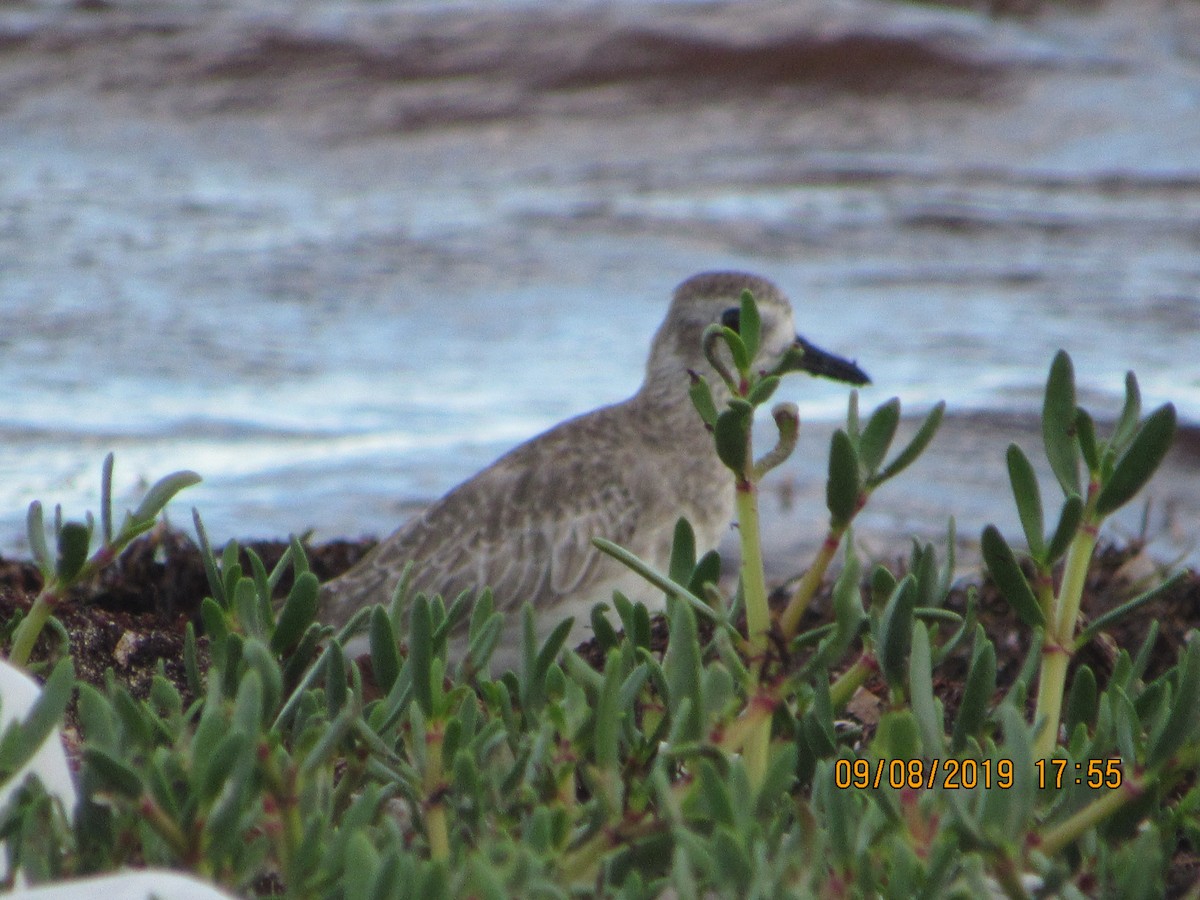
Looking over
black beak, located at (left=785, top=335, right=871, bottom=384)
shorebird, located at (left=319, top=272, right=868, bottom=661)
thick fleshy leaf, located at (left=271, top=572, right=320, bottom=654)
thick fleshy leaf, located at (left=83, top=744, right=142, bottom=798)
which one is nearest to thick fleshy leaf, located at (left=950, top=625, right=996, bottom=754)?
thick fleshy leaf, located at (left=271, top=572, right=320, bottom=654)

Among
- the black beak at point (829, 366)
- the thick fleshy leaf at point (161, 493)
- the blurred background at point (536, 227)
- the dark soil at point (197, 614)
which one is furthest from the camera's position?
the blurred background at point (536, 227)

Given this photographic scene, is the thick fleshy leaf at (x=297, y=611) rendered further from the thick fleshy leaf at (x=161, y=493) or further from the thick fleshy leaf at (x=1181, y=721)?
the thick fleshy leaf at (x=1181, y=721)

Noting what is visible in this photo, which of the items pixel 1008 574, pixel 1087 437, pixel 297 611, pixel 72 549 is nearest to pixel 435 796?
pixel 297 611

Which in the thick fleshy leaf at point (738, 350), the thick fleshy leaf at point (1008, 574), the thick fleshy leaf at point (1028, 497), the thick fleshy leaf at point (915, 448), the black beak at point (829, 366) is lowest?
the black beak at point (829, 366)

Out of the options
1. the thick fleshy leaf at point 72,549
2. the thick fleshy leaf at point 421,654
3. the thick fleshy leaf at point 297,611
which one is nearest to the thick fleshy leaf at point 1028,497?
the thick fleshy leaf at point 421,654

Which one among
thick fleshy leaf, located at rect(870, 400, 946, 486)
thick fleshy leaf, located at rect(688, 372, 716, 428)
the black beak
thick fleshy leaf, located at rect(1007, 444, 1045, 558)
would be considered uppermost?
thick fleshy leaf, located at rect(688, 372, 716, 428)

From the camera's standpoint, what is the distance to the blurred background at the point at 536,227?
6.91 meters

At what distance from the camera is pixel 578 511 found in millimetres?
4941

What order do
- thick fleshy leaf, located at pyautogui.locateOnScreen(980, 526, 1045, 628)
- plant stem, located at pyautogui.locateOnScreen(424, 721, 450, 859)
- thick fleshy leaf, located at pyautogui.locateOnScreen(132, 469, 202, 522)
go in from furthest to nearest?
1. thick fleshy leaf, located at pyautogui.locateOnScreen(132, 469, 202, 522)
2. thick fleshy leaf, located at pyautogui.locateOnScreen(980, 526, 1045, 628)
3. plant stem, located at pyautogui.locateOnScreen(424, 721, 450, 859)

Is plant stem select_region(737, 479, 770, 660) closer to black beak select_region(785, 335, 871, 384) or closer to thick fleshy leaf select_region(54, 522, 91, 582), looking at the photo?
thick fleshy leaf select_region(54, 522, 91, 582)

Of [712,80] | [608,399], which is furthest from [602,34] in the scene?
[608,399]

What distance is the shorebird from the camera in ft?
15.6

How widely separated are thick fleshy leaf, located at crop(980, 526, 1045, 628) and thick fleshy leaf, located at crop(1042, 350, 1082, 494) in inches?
4.2

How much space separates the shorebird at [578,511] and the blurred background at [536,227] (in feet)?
2.55
